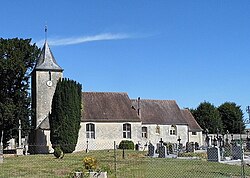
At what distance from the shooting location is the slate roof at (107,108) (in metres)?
48.4

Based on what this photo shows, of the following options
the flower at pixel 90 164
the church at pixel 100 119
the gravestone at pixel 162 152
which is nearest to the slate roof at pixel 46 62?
the church at pixel 100 119

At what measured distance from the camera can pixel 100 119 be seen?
48125mm

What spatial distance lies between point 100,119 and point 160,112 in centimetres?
939

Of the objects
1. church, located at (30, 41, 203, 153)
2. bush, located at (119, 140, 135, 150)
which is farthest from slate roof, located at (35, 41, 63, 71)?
bush, located at (119, 140, 135, 150)

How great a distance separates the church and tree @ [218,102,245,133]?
2948 centimetres

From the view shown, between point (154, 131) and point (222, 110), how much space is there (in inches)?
1297

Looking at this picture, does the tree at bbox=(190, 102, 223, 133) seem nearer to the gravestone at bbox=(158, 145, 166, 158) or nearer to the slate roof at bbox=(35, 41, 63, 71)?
the slate roof at bbox=(35, 41, 63, 71)

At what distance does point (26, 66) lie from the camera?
4756 centimetres

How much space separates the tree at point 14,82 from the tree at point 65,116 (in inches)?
183

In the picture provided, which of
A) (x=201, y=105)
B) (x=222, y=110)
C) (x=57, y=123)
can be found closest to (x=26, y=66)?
(x=57, y=123)

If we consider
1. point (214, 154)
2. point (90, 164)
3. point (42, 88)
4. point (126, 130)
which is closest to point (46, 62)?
point (42, 88)

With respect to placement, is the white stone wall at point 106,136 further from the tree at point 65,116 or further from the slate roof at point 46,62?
the slate roof at point 46,62

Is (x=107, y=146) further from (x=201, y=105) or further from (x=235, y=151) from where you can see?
(x=201, y=105)

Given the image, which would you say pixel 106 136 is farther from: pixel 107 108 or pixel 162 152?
pixel 162 152
